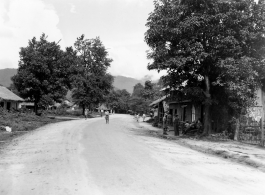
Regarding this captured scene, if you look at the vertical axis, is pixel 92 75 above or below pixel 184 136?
above

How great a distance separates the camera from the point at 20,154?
1022 cm

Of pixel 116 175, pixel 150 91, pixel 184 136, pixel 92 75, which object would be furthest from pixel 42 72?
pixel 150 91

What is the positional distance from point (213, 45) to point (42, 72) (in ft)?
97.4

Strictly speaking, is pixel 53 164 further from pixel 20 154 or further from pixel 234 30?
pixel 234 30

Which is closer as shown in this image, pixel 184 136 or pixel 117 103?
pixel 184 136

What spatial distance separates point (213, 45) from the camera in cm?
1672

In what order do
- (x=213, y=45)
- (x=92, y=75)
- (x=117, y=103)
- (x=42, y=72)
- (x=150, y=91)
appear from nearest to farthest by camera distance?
(x=213, y=45) < (x=42, y=72) < (x=92, y=75) < (x=150, y=91) < (x=117, y=103)

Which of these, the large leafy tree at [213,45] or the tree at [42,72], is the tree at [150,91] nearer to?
the tree at [42,72]

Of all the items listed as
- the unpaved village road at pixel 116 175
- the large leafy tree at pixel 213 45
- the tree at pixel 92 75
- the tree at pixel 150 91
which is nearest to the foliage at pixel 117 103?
the tree at pixel 150 91

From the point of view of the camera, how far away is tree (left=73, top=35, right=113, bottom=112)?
57.2m

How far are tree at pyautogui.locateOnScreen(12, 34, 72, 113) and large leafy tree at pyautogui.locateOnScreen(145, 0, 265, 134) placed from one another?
25.5 m

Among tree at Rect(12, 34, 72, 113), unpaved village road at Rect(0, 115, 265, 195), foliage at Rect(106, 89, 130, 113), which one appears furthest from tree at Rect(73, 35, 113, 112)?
foliage at Rect(106, 89, 130, 113)

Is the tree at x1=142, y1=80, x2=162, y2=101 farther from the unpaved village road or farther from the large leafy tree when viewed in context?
the unpaved village road

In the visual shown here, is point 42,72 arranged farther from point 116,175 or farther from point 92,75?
point 116,175
